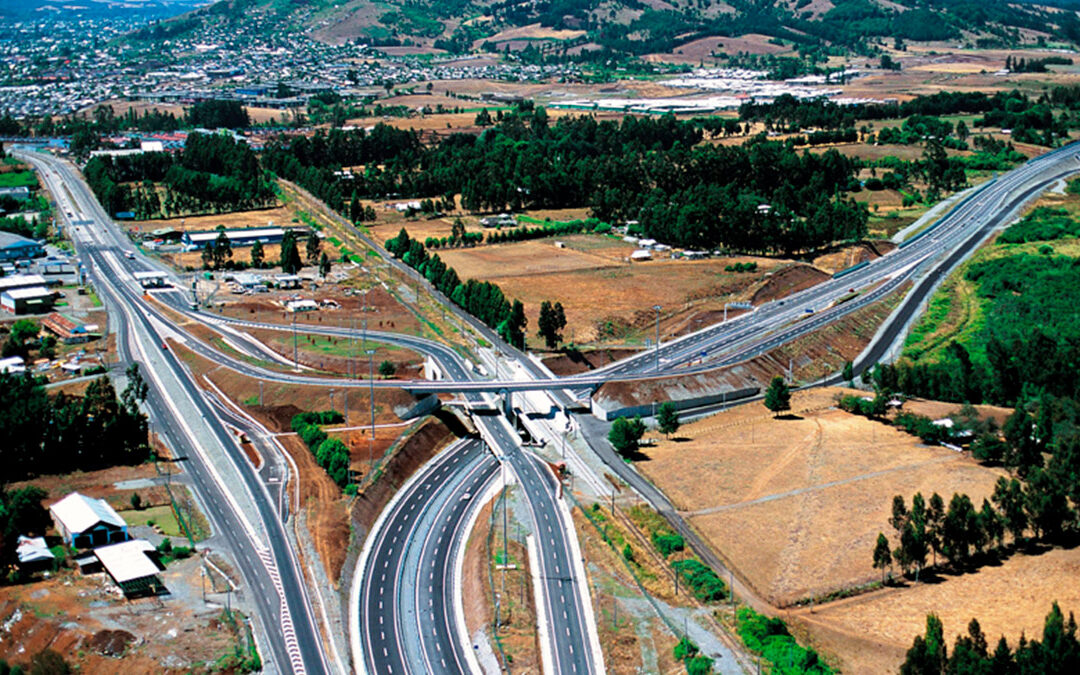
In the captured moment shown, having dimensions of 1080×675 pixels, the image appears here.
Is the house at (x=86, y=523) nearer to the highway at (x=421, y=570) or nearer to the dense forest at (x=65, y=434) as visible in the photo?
the dense forest at (x=65, y=434)

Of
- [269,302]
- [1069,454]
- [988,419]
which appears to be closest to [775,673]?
[1069,454]

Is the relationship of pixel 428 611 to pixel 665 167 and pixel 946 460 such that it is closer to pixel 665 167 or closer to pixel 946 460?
pixel 946 460

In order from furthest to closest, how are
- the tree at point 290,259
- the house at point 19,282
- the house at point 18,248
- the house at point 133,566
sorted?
the house at point 18,248, the tree at point 290,259, the house at point 19,282, the house at point 133,566

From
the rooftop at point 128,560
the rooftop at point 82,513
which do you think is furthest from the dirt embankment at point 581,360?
the rooftop at point 128,560

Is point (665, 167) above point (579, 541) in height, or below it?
above

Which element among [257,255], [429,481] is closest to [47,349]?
[257,255]

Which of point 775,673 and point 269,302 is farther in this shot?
point 269,302

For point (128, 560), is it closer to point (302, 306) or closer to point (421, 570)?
point (421, 570)
